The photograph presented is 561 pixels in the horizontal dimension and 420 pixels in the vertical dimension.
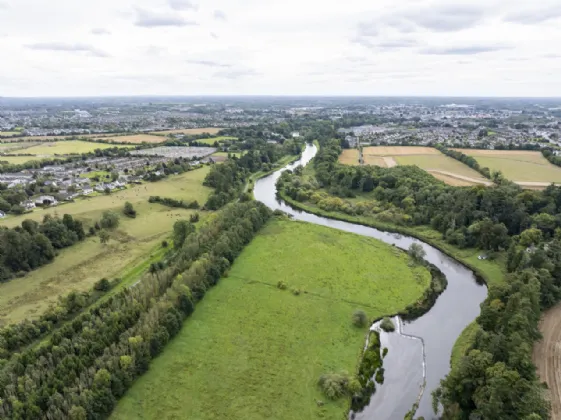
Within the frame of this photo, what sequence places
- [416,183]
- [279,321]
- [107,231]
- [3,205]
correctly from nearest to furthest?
[279,321] < [107,231] < [3,205] < [416,183]

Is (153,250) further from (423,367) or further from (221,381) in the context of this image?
(423,367)

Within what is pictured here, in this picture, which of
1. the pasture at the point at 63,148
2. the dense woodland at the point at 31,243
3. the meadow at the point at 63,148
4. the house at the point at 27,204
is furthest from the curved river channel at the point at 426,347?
the meadow at the point at 63,148

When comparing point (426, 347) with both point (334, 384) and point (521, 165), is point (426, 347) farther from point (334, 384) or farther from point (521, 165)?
point (521, 165)

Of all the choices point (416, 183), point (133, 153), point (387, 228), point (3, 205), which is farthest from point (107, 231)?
Result: point (133, 153)

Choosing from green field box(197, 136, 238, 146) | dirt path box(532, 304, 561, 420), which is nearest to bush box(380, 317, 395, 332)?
dirt path box(532, 304, 561, 420)

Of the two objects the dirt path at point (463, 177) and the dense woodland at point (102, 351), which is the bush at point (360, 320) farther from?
the dirt path at point (463, 177)

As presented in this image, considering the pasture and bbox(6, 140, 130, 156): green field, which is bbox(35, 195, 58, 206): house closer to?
the pasture
